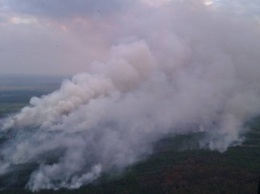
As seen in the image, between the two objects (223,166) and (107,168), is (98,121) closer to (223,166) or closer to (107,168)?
(107,168)

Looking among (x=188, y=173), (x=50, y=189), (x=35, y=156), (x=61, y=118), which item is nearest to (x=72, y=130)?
(x=61, y=118)

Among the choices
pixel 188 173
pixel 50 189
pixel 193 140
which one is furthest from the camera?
pixel 193 140

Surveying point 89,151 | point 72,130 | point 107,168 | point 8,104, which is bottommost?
point 107,168

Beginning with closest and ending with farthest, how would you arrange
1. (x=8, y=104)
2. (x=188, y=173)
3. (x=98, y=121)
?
(x=188, y=173), (x=98, y=121), (x=8, y=104)

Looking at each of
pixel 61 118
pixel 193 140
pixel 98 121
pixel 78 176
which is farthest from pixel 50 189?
pixel 193 140

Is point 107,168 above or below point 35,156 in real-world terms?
below

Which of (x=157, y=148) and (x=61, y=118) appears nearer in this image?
(x=61, y=118)

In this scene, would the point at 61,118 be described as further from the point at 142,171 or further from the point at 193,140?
the point at 193,140
